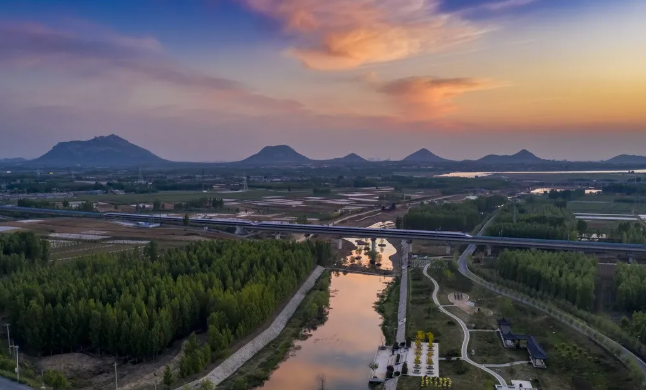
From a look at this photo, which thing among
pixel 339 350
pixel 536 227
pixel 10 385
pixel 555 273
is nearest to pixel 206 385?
pixel 10 385

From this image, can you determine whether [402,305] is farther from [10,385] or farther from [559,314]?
[10,385]

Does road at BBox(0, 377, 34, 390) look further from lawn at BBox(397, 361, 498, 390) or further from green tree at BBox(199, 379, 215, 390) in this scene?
lawn at BBox(397, 361, 498, 390)

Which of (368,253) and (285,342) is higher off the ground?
(368,253)

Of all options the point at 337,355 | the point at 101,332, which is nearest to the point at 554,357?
the point at 337,355

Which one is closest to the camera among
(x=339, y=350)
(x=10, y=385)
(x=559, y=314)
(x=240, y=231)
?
(x=10, y=385)

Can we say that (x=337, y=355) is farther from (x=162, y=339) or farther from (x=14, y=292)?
(x=14, y=292)

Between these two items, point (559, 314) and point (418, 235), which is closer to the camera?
point (559, 314)

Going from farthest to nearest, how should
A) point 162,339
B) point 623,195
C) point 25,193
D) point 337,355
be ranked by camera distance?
point 25,193 < point 623,195 < point 337,355 < point 162,339
